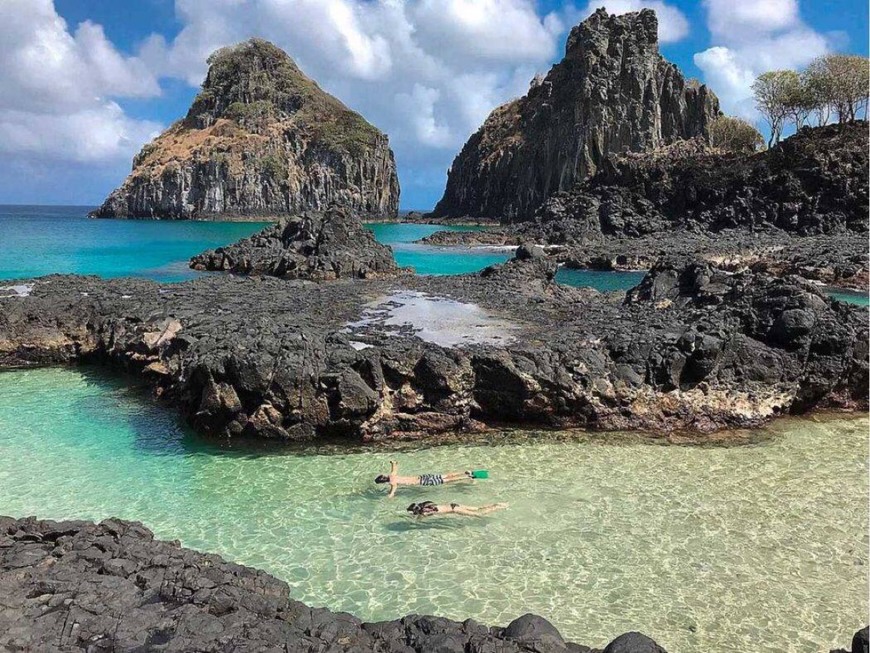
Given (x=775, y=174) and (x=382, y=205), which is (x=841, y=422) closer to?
(x=775, y=174)

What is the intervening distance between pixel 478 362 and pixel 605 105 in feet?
369

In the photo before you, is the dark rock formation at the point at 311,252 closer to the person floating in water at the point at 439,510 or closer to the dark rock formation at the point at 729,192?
the person floating in water at the point at 439,510

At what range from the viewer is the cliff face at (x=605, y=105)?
114 metres

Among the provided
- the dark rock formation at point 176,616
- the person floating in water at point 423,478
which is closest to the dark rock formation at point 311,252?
the person floating in water at point 423,478

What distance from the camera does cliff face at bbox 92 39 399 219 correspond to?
144 metres

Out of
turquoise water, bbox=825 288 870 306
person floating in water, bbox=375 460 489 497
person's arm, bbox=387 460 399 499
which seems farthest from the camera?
turquoise water, bbox=825 288 870 306

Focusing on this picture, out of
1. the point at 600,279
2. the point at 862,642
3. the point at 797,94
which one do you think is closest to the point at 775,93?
the point at 797,94

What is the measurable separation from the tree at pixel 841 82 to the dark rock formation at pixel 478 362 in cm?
6902

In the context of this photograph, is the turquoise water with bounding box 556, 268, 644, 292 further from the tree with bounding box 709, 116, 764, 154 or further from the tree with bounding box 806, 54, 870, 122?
the tree with bounding box 709, 116, 764, 154

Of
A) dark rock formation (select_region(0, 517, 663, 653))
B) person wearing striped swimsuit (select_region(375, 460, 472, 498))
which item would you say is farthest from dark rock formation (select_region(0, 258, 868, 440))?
dark rock formation (select_region(0, 517, 663, 653))

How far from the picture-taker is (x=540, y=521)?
1191 cm

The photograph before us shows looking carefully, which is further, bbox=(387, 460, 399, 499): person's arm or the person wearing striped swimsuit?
the person wearing striped swimsuit

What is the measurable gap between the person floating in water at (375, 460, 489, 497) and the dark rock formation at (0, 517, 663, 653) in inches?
166

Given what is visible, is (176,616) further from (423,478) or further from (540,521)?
(540,521)
